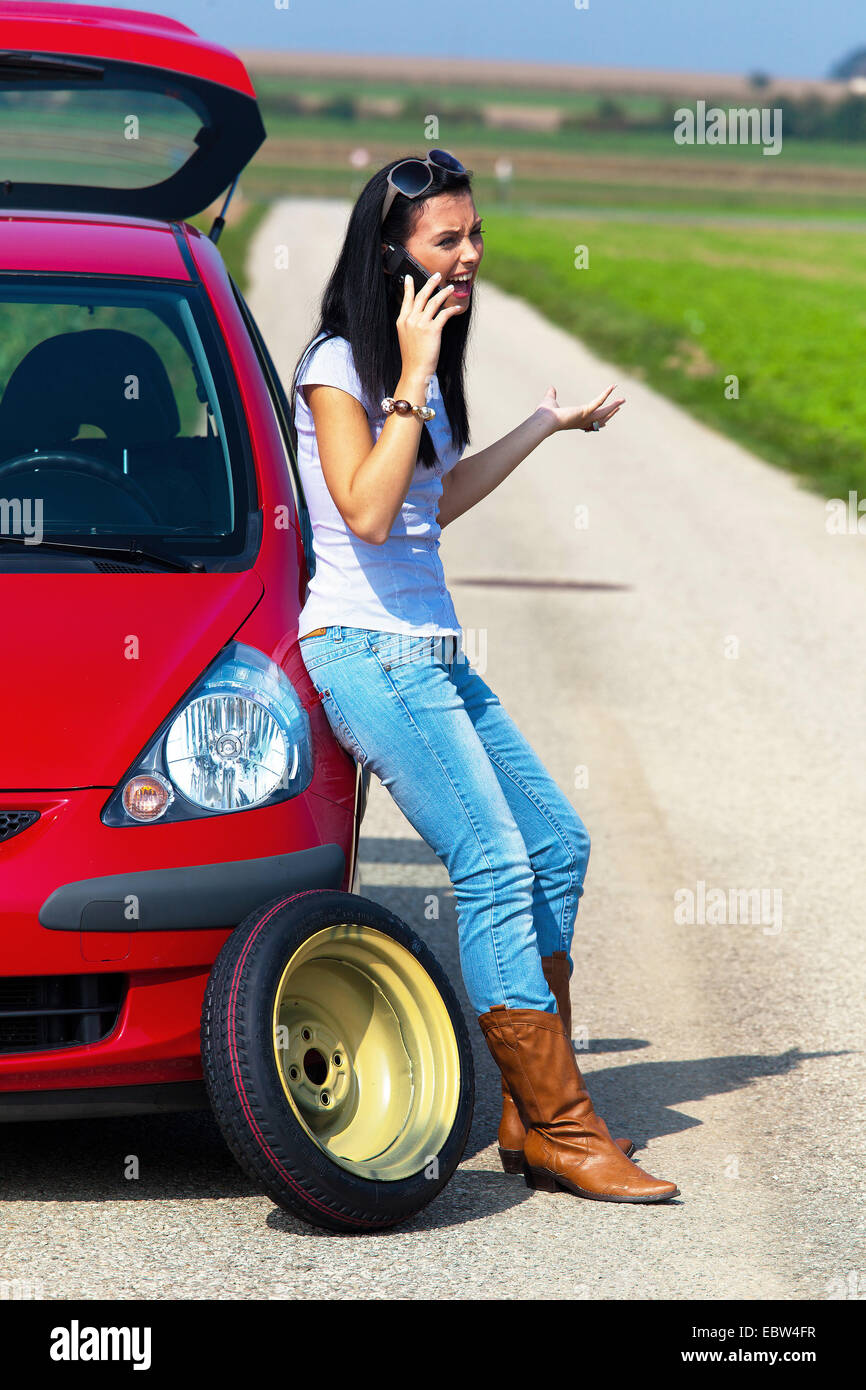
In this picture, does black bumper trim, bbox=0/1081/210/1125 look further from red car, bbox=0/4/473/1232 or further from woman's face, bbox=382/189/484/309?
woman's face, bbox=382/189/484/309

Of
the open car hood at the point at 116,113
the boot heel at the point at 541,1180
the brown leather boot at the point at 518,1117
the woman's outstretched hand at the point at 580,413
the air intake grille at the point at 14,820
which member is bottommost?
the boot heel at the point at 541,1180

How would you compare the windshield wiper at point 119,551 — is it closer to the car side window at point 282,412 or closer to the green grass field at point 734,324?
the car side window at point 282,412

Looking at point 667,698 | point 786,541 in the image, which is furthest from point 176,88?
point 786,541

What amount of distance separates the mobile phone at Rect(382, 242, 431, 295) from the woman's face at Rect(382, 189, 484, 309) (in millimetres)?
15

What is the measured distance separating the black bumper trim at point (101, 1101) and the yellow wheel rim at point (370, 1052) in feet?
0.66

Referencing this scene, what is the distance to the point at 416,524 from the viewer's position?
3627 millimetres

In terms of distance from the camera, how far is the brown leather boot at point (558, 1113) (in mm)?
3555

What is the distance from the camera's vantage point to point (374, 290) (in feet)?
11.6

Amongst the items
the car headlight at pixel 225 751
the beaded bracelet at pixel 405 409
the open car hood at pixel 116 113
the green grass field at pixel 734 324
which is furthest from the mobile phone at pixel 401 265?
the green grass field at pixel 734 324

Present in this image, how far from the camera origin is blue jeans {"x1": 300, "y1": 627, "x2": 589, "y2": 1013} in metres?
3.55

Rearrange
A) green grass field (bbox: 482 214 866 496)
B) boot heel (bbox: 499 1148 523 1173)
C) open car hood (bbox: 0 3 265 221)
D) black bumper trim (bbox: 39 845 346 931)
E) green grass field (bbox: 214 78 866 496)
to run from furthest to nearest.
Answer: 1. green grass field (bbox: 214 78 866 496)
2. green grass field (bbox: 482 214 866 496)
3. open car hood (bbox: 0 3 265 221)
4. boot heel (bbox: 499 1148 523 1173)
5. black bumper trim (bbox: 39 845 346 931)

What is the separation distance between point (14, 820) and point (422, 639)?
87 centimetres

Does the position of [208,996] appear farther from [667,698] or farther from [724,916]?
[667,698]

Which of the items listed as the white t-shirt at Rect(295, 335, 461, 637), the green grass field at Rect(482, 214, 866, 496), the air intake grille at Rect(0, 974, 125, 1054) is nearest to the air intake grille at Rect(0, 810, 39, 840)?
the air intake grille at Rect(0, 974, 125, 1054)
